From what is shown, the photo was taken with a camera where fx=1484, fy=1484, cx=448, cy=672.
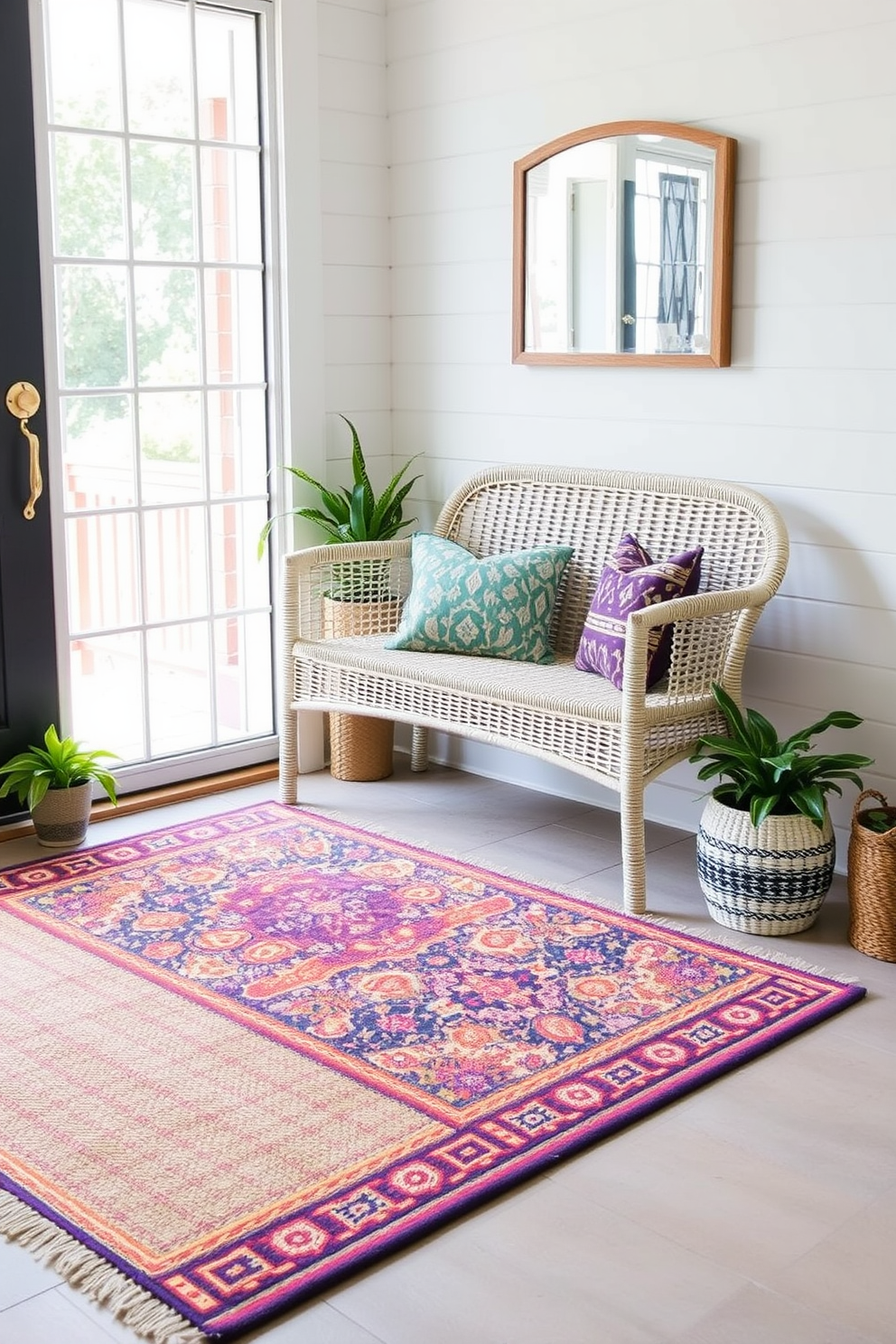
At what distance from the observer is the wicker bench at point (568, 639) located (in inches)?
128

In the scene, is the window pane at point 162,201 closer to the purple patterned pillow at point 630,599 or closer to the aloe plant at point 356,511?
the aloe plant at point 356,511

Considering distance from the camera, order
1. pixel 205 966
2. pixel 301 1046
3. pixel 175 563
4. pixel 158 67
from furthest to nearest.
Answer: pixel 175 563
pixel 158 67
pixel 205 966
pixel 301 1046

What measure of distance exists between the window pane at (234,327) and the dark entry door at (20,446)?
0.57 m

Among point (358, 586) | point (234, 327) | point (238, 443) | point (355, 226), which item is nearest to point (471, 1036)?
point (358, 586)

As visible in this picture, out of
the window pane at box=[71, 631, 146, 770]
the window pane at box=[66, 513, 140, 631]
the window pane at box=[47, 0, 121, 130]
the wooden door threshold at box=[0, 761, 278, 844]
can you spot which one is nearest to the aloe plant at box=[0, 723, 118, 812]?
the wooden door threshold at box=[0, 761, 278, 844]

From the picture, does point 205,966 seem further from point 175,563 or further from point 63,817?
point 175,563

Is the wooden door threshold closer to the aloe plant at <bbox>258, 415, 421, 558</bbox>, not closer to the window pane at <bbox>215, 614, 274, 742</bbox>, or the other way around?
the window pane at <bbox>215, 614, 274, 742</bbox>

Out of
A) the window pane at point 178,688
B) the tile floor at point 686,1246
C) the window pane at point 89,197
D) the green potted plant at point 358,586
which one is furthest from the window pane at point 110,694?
the tile floor at point 686,1246

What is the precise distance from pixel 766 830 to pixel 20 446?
207 centimetres

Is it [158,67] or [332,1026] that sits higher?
[158,67]

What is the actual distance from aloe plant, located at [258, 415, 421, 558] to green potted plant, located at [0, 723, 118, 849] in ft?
2.78

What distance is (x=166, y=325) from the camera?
4047 mm

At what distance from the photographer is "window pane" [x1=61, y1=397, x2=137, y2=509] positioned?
154 inches

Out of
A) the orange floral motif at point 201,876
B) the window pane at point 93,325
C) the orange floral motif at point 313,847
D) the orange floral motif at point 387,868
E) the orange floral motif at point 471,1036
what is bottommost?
the orange floral motif at point 471,1036
